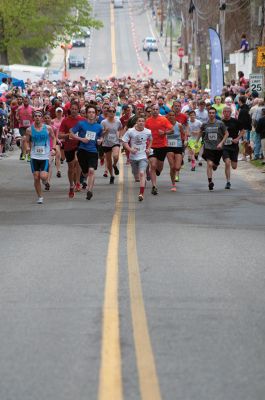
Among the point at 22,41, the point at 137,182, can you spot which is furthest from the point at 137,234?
the point at 22,41

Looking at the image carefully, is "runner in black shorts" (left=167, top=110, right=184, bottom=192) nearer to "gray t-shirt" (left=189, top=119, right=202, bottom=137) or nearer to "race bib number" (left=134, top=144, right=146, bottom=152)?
"race bib number" (left=134, top=144, right=146, bottom=152)

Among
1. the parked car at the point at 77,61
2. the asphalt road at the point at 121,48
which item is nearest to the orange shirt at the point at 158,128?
the asphalt road at the point at 121,48

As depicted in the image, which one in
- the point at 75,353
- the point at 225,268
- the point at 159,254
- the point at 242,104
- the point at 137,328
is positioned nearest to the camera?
the point at 75,353

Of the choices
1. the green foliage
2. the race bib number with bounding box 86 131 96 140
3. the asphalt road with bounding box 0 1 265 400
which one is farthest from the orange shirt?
the green foliage

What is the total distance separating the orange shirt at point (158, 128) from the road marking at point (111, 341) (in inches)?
360

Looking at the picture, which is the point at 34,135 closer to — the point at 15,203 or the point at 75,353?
the point at 15,203

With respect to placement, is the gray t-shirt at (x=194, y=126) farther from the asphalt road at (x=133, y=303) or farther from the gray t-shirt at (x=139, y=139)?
the asphalt road at (x=133, y=303)

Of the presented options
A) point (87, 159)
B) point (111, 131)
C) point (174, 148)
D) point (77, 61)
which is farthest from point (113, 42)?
point (87, 159)

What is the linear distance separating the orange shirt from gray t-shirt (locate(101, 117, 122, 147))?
246 cm

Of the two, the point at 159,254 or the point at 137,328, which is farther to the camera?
the point at 159,254

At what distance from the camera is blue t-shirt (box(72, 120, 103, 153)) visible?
20.8m

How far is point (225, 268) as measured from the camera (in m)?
12.1

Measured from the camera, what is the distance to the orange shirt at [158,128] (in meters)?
22.2

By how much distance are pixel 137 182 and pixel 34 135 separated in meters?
5.34
